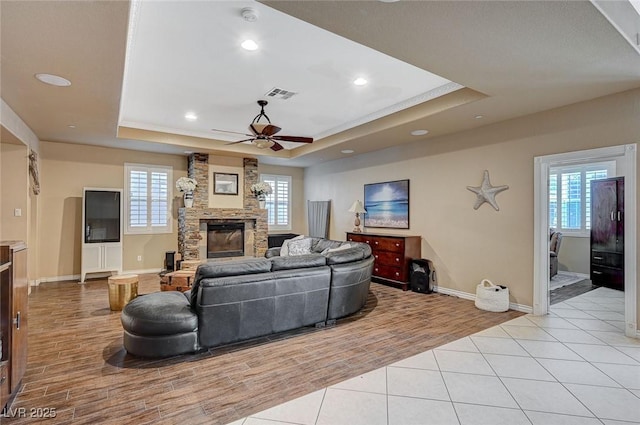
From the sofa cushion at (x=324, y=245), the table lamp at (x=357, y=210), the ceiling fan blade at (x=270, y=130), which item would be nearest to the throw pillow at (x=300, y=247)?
the sofa cushion at (x=324, y=245)

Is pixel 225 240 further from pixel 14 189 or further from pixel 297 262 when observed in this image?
pixel 297 262

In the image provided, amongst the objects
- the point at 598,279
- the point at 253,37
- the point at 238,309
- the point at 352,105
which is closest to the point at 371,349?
the point at 238,309

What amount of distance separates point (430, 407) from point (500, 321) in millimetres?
2397

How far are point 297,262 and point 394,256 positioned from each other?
112 inches

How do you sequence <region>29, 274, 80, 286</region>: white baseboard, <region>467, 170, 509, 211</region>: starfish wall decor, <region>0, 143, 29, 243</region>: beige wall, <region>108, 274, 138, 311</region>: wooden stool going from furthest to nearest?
<region>29, 274, 80, 286</region>: white baseboard < <region>0, 143, 29, 243</region>: beige wall < <region>467, 170, 509, 211</region>: starfish wall decor < <region>108, 274, 138, 311</region>: wooden stool

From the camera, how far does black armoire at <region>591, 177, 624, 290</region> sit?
560cm

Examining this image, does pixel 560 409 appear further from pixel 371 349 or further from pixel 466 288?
pixel 466 288

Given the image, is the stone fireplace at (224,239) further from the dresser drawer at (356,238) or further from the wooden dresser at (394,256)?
the wooden dresser at (394,256)

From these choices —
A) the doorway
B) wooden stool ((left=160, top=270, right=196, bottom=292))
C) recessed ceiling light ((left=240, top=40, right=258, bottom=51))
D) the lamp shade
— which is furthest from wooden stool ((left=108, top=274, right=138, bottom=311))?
the doorway

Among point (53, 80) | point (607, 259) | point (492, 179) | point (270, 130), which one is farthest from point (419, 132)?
point (53, 80)

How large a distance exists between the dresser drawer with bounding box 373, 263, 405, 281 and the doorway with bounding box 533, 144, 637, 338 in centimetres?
207

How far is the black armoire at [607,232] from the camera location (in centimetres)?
560

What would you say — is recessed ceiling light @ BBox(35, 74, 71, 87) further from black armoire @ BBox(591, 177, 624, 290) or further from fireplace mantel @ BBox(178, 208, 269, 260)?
black armoire @ BBox(591, 177, 624, 290)

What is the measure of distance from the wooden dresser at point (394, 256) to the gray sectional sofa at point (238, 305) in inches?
81.9
